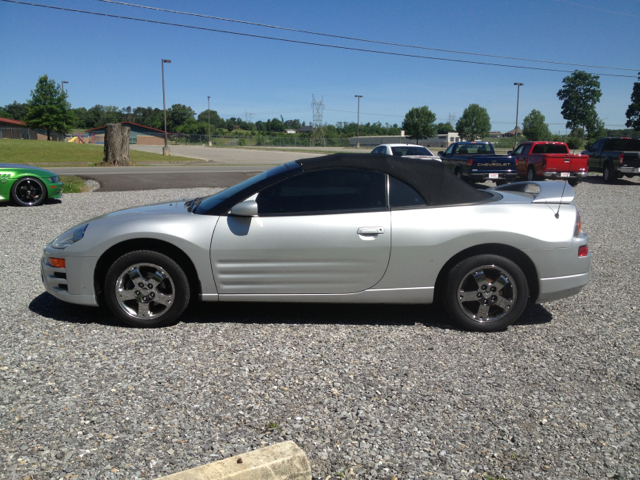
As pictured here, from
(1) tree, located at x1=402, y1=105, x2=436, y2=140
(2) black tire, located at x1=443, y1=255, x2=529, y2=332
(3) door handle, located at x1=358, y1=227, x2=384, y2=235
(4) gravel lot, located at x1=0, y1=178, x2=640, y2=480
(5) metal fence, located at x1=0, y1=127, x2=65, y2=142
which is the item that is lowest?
(4) gravel lot, located at x1=0, y1=178, x2=640, y2=480

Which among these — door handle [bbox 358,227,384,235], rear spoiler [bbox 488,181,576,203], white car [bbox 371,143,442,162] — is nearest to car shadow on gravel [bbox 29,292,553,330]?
door handle [bbox 358,227,384,235]

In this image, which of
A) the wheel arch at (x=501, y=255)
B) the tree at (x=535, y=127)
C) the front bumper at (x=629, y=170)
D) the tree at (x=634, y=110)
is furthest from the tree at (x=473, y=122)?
the wheel arch at (x=501, y=255)

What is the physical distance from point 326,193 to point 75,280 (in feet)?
7.57

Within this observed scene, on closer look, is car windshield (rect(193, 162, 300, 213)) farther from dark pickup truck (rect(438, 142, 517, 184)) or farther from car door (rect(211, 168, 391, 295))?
dark pickup truck (rect(438, 142, 517, 184))

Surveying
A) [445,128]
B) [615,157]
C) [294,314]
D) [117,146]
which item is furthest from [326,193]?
[445,128]

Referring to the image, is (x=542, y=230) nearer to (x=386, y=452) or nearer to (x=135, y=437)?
(x=386, y=452)

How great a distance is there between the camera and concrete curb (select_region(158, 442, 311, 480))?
95.3 inches

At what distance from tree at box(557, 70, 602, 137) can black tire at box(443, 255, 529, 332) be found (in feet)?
356

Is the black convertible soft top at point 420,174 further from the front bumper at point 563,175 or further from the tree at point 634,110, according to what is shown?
the tree at point 634,110

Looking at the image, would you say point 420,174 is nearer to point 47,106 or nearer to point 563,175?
point 563,175

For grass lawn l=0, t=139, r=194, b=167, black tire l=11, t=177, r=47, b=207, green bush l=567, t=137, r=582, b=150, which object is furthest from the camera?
green bush l=567, t=137, r=582, b=150

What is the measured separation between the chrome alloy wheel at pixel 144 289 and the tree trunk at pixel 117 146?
25212mm

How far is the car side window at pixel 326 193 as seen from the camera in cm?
450

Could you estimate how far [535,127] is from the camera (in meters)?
90.9
